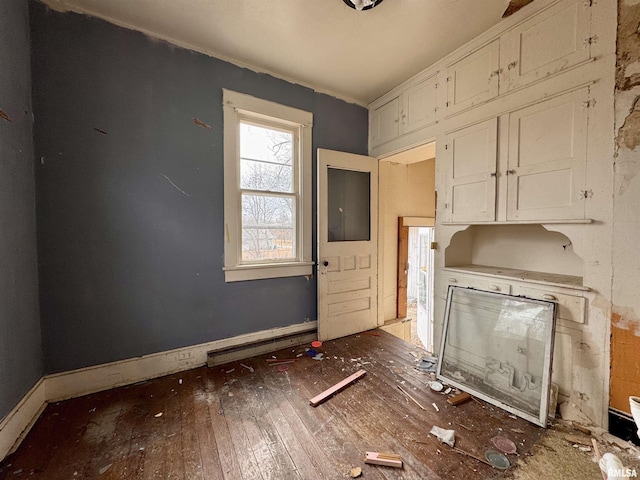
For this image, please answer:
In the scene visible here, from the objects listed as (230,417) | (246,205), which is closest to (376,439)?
(230,417)

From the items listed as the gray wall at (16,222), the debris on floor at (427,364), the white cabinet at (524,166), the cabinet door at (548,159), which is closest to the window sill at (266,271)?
the gray wall at (16,222)

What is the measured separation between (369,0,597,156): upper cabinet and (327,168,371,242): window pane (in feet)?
2.02

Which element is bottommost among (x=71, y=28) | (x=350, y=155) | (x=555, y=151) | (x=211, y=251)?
(x=211, y=251)

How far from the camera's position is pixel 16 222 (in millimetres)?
1662

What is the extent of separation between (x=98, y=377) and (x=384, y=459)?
2268mm

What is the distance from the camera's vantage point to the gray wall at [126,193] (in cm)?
193

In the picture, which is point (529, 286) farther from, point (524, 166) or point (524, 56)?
point (524, 56)

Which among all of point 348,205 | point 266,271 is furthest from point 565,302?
point 266,271

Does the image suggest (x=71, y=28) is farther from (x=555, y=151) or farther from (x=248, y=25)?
(x=555, y=151)

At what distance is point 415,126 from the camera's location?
2.85 meters

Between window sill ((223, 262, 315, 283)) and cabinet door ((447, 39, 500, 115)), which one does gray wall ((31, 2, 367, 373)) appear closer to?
window sill ((223, 262, 315, 283))

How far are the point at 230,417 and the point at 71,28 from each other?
10.3 feet

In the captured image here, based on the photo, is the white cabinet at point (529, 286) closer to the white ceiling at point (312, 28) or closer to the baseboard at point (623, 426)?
the baseboard at point (623, 426)

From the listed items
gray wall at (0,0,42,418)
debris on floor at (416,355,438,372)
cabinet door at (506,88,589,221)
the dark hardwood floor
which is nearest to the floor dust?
the dark hardwood floor
